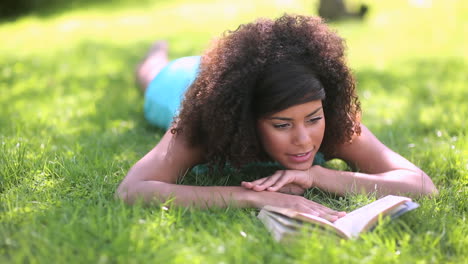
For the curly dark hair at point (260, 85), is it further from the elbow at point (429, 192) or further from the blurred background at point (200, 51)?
the blurred background at point (200, 51)

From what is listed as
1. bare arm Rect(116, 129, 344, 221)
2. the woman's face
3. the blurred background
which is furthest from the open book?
the blurred background

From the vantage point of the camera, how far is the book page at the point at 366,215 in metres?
2.68

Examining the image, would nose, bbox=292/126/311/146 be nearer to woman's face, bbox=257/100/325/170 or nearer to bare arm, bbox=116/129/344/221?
woman's face, bbox=257/100/325/170

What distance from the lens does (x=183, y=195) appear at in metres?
3.03

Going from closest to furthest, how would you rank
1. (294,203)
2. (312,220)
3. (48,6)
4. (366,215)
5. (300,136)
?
(312,220)
(366,215)
(294,203)
(300,136)
(48,6)

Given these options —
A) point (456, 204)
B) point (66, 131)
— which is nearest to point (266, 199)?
point (456, 204)

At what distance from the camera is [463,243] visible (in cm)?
→ 269

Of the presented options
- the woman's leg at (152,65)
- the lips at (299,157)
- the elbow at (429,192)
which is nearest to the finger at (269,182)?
the lips at (299,157)

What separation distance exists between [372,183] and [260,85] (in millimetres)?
986

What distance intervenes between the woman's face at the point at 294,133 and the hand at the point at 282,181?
0.06 m

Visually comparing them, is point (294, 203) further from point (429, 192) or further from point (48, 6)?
point (48, 6)

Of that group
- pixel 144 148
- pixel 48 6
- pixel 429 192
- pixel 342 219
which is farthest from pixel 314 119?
pixel 48 6

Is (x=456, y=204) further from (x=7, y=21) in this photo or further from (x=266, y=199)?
(x=7, y=21)

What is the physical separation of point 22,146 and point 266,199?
1.88 metres
